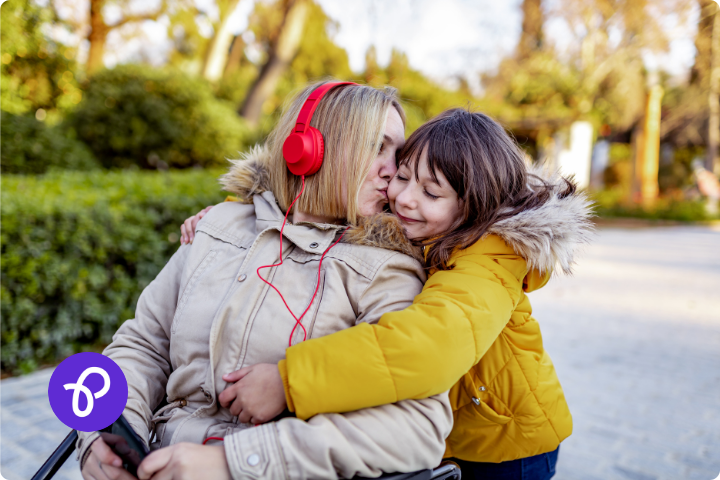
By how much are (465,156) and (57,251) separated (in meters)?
3.41

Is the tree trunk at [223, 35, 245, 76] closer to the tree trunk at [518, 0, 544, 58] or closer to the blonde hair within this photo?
the tree trunk at [518, 0, 544, 58]

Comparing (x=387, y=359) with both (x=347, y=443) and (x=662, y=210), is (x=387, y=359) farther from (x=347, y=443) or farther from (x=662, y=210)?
(x=662, y=210)

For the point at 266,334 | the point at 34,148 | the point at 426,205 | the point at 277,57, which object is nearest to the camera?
the point at 266,334

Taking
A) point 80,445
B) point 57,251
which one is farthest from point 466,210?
point 57,251

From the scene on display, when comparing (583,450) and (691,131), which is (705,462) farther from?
(691,131)

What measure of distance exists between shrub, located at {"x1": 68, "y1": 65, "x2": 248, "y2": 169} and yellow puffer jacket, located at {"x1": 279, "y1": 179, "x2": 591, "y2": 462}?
8.50m

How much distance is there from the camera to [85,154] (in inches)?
309

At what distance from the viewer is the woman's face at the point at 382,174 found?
1.80 meters

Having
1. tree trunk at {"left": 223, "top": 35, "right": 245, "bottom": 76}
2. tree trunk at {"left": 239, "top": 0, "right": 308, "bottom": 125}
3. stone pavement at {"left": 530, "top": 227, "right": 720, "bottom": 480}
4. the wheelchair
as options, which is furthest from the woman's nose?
tree trunk at {"left": 223, "top": 35, "right": 245, "bottom": 76}

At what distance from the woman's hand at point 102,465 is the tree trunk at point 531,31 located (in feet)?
71.8

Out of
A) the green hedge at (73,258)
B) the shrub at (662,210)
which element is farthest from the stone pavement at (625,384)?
the shrub at (662,210)

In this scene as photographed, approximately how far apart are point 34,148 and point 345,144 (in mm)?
6759

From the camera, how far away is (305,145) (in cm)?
168

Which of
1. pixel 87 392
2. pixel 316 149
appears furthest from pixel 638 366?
pixel 87 392
